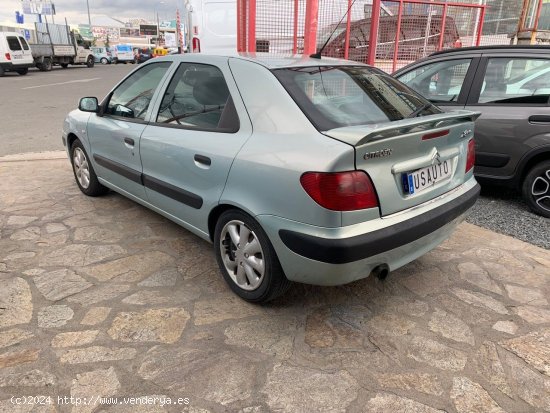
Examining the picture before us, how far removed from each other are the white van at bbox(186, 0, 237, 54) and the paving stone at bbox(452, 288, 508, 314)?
7.61m

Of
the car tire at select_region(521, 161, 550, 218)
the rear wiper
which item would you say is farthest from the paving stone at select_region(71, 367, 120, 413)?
the car tire at select_region(521, 161, 550, 218)

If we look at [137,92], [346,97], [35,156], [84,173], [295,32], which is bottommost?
[35,156]

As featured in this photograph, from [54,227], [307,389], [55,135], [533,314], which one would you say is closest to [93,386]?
[307,389]

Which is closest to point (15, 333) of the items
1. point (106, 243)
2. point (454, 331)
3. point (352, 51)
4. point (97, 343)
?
point (97, 343)

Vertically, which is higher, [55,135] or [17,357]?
[17,357]

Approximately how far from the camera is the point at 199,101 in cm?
302

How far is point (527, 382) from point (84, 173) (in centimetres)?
422

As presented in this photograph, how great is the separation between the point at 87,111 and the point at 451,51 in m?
3.77

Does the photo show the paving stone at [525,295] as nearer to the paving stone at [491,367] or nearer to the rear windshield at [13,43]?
the paving stone at [491,367]

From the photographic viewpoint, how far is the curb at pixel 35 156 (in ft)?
20.5

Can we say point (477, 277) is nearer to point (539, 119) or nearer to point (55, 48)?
point (539, 119)

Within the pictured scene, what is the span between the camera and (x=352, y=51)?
7801 millimetres

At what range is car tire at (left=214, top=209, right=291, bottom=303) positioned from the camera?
252 centimetres

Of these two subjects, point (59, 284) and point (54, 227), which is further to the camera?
point (54, 227)
